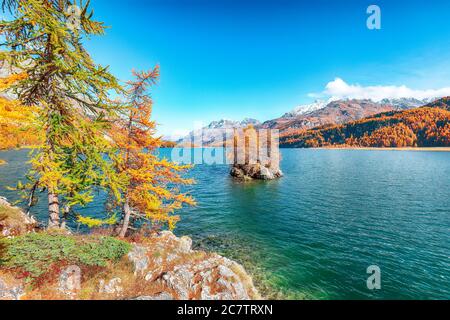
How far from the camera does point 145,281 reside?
11852mm

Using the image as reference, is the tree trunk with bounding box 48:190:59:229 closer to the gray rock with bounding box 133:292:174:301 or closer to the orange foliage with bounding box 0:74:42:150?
the orange foliage with bounding box 0:74:42:150

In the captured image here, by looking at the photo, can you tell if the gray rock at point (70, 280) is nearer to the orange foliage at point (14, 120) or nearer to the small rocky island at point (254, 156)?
the orange foliage at point (14, 120)

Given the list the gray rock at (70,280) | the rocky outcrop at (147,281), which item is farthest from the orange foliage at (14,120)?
the gray rock at (70,280)

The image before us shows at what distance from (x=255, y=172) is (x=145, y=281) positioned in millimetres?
47318

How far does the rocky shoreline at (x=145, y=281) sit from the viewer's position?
30.4ft

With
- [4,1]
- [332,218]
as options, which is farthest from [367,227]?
[4,1]

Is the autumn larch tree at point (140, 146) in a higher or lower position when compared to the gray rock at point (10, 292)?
higher

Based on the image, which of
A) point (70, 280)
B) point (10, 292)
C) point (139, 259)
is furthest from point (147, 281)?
point (10, 292)

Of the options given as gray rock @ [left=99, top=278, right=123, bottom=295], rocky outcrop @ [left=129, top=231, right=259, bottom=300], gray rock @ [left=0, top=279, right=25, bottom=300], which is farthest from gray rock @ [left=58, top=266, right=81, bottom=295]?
rocky outcrop @ [left=129, top=231, right=259, bottom=300]

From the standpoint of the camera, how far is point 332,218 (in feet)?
92.9

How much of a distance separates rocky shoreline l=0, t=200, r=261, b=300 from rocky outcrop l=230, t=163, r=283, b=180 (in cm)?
4179

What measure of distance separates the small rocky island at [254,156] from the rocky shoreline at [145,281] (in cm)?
4284
